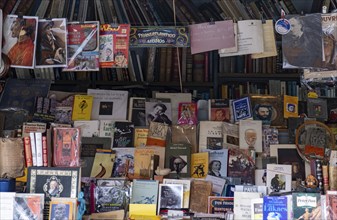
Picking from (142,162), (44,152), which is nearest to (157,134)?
(142,162)

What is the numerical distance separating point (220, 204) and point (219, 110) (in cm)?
123

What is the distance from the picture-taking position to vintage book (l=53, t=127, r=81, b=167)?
3932 mm

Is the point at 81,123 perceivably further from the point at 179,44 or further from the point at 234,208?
the point at 234,208

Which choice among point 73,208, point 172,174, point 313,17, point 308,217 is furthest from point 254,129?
point 73,208

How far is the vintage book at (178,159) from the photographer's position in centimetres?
467

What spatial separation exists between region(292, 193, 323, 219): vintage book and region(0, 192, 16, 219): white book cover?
1.66 metres

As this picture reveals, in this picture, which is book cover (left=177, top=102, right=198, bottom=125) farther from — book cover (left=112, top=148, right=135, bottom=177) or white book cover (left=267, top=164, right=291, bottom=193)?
white book cover (left=267, top=164, right=291, bottom=193)

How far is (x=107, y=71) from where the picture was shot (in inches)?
227

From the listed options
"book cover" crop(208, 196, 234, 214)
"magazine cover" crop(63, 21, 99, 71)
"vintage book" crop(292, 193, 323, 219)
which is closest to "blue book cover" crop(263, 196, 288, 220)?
"vintage book" crop(292, 193, 323, 219)

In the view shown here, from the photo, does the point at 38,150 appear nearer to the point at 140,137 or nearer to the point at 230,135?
the point at 140,137

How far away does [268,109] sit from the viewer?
207 inches

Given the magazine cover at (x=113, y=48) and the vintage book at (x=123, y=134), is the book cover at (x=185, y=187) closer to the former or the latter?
the vintage book at (x=123, y=134)

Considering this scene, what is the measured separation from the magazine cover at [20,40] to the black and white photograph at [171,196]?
127 centimetres

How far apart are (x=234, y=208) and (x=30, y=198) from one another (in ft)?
4.09
